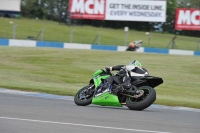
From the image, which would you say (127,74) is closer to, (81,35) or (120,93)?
(120,93)

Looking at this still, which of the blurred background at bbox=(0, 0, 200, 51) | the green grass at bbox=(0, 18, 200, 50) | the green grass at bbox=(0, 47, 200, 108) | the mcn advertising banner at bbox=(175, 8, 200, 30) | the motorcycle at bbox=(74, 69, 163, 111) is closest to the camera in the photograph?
the motorcycle at bbox=(74, 69, 163, 111)

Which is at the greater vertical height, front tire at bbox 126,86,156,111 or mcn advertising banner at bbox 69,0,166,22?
mcn advertising banner at bbox 69,0,166,22

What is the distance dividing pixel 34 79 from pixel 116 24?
119ft

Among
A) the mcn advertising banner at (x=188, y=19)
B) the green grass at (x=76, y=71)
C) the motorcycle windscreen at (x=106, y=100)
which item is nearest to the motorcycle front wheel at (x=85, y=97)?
the motorcycle windscreen at (x=106, y=100)

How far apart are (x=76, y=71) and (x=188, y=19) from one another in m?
31.1

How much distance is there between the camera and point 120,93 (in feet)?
38.1

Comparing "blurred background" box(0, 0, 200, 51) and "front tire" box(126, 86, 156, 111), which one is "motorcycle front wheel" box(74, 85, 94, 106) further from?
"blurred background" box(0, 0, 200, 51)

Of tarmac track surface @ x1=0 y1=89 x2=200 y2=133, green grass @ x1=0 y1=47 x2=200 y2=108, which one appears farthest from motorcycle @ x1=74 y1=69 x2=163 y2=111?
green grass @ x1=0 y1=47 x2=200 y2=108

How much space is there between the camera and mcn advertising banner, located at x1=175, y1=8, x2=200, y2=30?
172 ft

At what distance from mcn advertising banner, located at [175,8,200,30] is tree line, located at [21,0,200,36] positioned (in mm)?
4692

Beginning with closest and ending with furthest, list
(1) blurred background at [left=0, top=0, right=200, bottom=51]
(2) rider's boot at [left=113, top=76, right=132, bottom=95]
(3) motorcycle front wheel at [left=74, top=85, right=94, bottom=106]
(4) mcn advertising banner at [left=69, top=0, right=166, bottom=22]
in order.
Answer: (2) rider's boot at [left=113, top=76, right=132, bottom=95] → (3) motorcycle front wheel at [left=74, top=85, right=94, bottom=106] → (1) blurred background at [left=0, top=0, right=200, bottom=51] → (4) mcn advertising banner at [left=69, top=0, right=166, bottom=22]

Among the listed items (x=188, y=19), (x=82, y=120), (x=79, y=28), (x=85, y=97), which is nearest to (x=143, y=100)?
(x=85, y=97)

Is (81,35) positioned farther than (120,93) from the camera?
Yes

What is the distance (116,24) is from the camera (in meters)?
56.2
